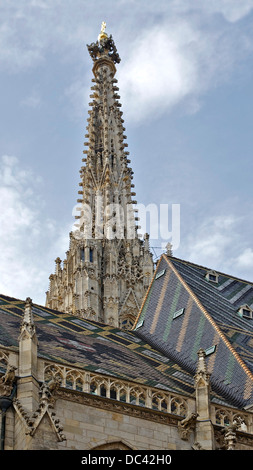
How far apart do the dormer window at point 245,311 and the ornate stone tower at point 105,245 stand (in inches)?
502

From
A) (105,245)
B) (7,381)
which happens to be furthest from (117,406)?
(105,245)

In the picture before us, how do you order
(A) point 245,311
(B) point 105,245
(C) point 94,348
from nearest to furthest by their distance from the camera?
(C) point 94,348 < (A) point 245,311 < (B) point 105,245

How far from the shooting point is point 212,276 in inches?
1185

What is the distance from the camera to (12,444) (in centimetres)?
1589

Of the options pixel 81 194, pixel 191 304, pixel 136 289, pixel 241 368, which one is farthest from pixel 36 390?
pixel 81 194

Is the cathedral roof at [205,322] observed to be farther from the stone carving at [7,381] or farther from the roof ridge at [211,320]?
the stone carving at [7,381]

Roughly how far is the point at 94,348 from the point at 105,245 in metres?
21.9

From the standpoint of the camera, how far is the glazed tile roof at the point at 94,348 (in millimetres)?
19891

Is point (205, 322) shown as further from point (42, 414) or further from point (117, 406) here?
point (42, 414)

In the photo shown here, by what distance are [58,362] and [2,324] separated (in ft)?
10.4

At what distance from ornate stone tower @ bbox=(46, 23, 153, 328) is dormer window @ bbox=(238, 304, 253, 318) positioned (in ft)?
41.8

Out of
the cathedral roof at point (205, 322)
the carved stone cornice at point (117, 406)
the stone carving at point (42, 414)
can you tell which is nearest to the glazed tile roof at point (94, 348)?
the cathedral roof at point (205, 322)
